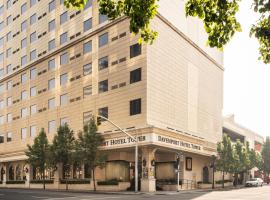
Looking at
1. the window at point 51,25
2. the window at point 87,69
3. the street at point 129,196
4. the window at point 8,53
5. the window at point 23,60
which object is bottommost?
the street at point 129,196

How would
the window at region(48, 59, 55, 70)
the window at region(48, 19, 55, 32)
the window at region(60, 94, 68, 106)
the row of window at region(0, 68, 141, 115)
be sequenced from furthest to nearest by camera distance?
the window at region(48, 19, 55, 32), the window at region(48, 59, 55, 70), the window at region(60, 94, 68, 106), the row of window at region(0, 68, 141, 115)

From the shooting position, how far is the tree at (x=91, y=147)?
1679 inches

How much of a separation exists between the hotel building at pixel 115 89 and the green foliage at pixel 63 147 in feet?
8.29

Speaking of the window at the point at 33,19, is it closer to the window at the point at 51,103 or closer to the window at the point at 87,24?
the window at the point at 51,103

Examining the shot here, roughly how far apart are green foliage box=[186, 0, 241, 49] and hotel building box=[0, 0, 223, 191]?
3008cm

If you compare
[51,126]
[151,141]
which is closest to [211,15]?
[151,141]

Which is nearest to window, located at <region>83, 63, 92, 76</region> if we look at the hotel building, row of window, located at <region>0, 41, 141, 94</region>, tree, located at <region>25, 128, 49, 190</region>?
row of window, located at <region>0, 41, 141, 94</region>

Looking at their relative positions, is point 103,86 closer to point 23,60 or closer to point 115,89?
point 115,89

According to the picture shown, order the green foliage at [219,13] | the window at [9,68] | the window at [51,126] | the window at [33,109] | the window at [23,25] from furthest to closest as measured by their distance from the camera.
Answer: the window at [9,68] < the window at [23,25] < the window at [33,109] < the window at [51,126] < the green foliage at [219,13]

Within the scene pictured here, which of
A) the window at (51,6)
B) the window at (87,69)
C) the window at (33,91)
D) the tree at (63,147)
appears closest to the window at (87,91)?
the window at (87,69)

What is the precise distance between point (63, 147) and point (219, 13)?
134 ft

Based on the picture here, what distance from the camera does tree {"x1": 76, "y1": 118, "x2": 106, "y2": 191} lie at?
4266cm

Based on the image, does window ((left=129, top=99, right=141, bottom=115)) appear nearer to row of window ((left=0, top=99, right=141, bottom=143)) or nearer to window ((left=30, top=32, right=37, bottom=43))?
row of window ((left=0, top=99, right=141, bottom=143))

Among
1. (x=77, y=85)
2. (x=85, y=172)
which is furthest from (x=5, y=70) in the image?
(x=85, y=172)
